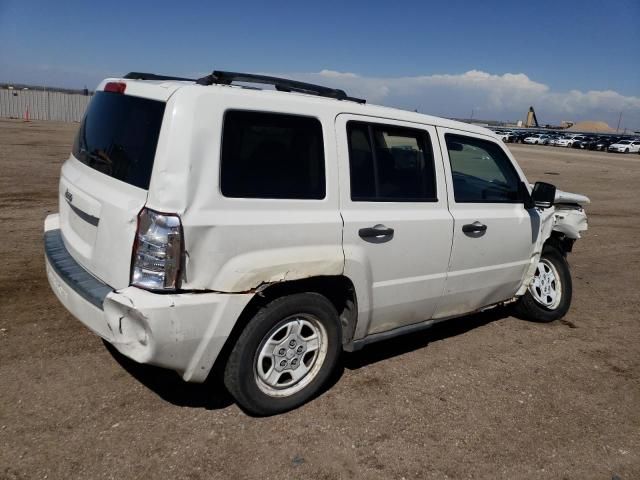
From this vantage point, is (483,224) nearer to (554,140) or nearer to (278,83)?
(278,83)

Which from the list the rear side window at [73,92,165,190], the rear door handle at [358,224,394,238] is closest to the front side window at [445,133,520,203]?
the rear door handle at [358,224,394,238]

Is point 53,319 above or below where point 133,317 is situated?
below

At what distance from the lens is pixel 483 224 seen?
13.5 feet

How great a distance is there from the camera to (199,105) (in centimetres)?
275

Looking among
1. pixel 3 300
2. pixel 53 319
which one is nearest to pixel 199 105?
pixel 53 319

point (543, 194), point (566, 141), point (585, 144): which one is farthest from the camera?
point (566, 141)

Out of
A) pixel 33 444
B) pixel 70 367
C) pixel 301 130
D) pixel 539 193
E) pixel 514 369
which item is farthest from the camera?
pixel 539 193

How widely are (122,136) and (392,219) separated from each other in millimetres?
1721

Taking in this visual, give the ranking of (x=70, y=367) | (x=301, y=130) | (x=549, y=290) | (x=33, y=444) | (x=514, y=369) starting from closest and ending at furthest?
(x=33, y=444)
(x=301, y=130)
(x=70, y=367)
(x=514, y=369)
(x=549, y=290)

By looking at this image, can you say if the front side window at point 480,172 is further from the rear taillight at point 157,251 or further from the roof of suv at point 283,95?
the rear taillight at point 157,251

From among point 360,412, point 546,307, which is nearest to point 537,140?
point 546,307

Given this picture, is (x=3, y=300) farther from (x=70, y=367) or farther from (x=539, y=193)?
(x=539, y=193)

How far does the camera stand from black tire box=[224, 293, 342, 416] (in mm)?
3002

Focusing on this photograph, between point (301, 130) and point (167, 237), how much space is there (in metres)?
1.03
